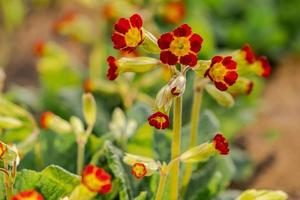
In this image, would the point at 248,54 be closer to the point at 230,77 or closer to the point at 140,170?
the point at 230,77

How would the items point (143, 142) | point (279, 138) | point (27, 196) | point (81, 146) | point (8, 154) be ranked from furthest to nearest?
point (279, 138), point (143, 142), point (81, 146), point (8, 154), point (27, 196)

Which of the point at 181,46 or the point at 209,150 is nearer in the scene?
the point at 181,46

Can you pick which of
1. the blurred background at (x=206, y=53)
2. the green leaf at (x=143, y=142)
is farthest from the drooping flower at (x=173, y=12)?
the green leaf at (x=143, y=142)

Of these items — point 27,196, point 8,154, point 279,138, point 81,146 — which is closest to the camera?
point 27,196

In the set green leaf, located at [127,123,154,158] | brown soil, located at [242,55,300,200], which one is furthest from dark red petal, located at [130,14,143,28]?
brown soil, located at [242,55,300,200]

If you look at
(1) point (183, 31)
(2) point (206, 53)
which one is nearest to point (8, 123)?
(1) point (183, 31)

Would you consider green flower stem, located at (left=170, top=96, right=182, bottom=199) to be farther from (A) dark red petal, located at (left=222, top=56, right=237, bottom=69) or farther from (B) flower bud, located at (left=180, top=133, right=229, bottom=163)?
(A) dark red petal, located at (left=222, top=56, right=237, bottom=69)
